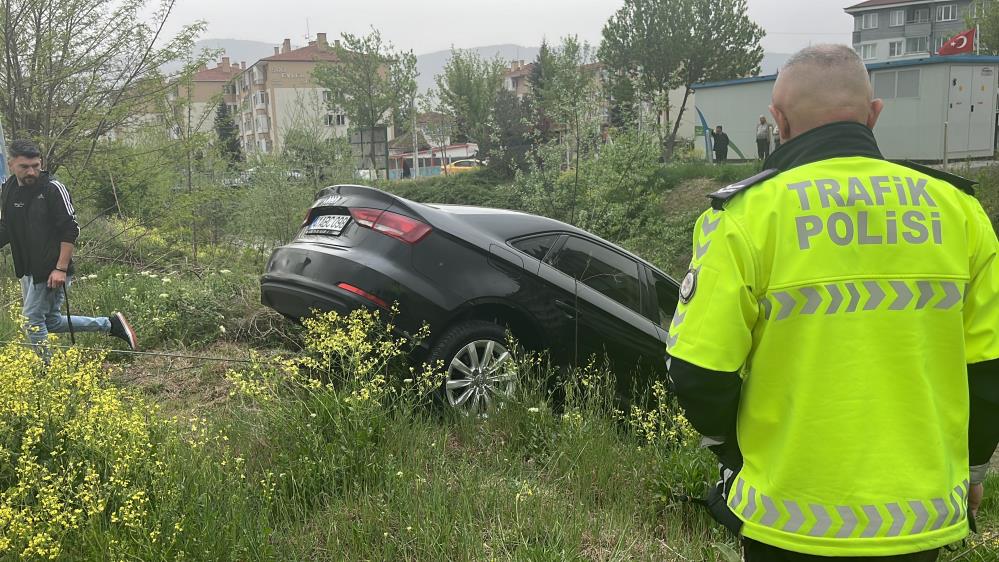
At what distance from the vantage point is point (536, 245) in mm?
5559

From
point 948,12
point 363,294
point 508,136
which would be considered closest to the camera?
point 363,294

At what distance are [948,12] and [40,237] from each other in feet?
310

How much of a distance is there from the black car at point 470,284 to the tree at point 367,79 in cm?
4390

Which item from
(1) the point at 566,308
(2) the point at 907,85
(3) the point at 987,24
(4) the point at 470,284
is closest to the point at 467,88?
(3) the point at 987,24

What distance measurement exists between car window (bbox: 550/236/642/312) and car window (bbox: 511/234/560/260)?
0.30ft

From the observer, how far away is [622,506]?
3631 millimetres

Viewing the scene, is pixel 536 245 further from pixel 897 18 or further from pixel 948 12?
pixel 897 18

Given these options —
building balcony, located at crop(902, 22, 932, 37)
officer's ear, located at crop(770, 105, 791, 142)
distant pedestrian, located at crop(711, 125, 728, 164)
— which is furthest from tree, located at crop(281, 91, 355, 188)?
building balcony, located at crop(902, 22, 932, 37)

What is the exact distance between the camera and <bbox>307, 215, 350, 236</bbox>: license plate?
532 centimetres

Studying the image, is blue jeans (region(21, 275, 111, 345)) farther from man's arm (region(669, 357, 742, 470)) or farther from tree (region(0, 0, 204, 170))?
man's arm (region(669, 357, 742, 470))

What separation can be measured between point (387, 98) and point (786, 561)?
48749 millimetres

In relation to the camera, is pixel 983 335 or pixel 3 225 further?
pixel 3 225

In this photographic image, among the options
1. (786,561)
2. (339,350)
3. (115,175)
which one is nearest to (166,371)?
(339,350)

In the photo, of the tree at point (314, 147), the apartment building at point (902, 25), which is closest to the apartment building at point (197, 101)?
the tree at point (314, 147)
